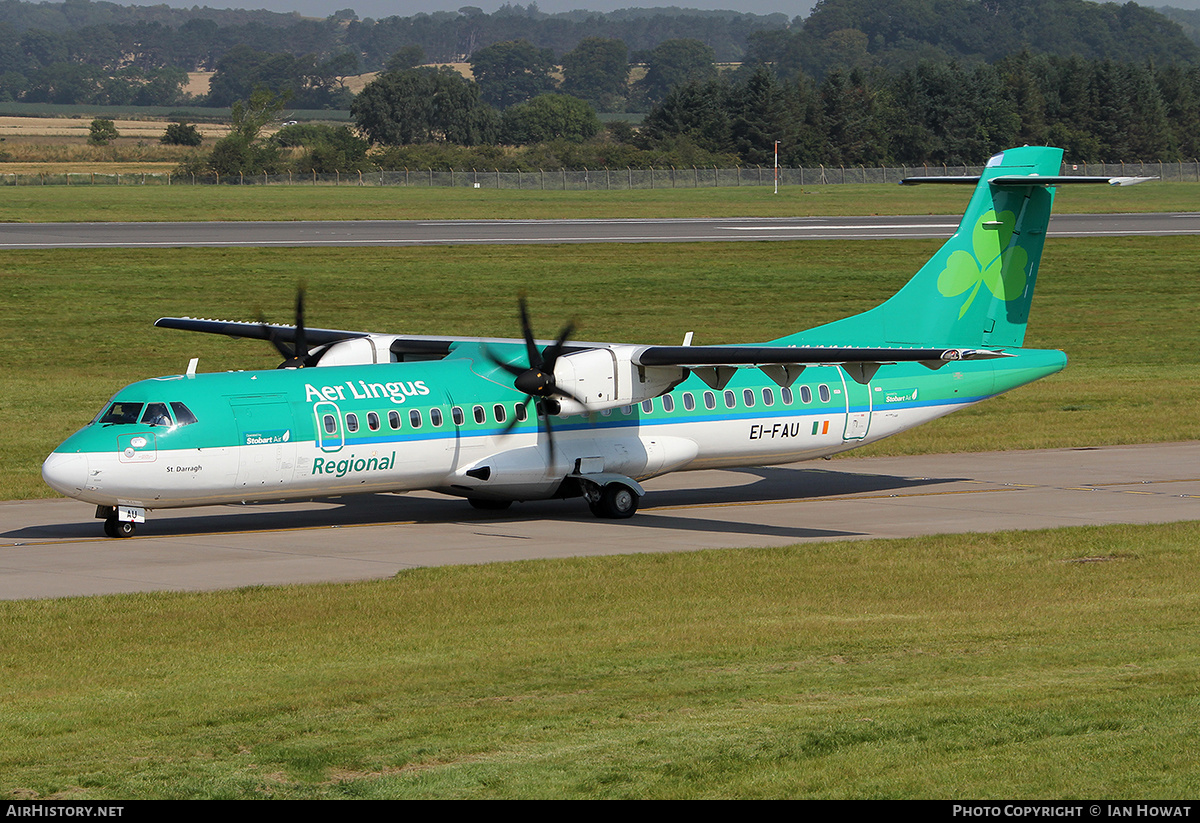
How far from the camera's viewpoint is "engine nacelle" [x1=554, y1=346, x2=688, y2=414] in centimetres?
2664

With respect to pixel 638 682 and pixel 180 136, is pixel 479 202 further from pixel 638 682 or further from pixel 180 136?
pixel 638 682

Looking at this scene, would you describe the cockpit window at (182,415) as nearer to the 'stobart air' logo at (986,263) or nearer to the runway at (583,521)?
the runway at (583,521)

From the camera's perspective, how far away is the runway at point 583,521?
73.8 feet

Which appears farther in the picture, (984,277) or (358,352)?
(984,277)

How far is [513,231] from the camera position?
85375mm

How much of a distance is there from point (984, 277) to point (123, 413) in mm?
17347

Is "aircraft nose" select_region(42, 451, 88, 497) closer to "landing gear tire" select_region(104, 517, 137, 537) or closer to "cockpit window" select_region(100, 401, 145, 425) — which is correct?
"cockpit window" select_region(100, 401, 145, 425)

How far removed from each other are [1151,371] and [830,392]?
23.9 metres

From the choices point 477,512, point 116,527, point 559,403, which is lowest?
point 477,512

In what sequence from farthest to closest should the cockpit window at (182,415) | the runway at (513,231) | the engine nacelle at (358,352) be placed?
the runway at (513,231)
the engine nacelle at (358,352)
the cockpit window at (182,415)

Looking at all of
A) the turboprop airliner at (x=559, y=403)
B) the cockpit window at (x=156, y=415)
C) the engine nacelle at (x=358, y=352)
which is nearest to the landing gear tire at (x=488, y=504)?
the turboprop airliner at (x=559, y=403)

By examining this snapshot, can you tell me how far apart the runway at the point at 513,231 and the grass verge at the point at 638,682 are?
56680 millimetres

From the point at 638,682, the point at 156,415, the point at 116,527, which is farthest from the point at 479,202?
the point at 638,682

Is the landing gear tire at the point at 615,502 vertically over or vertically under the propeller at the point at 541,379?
under
